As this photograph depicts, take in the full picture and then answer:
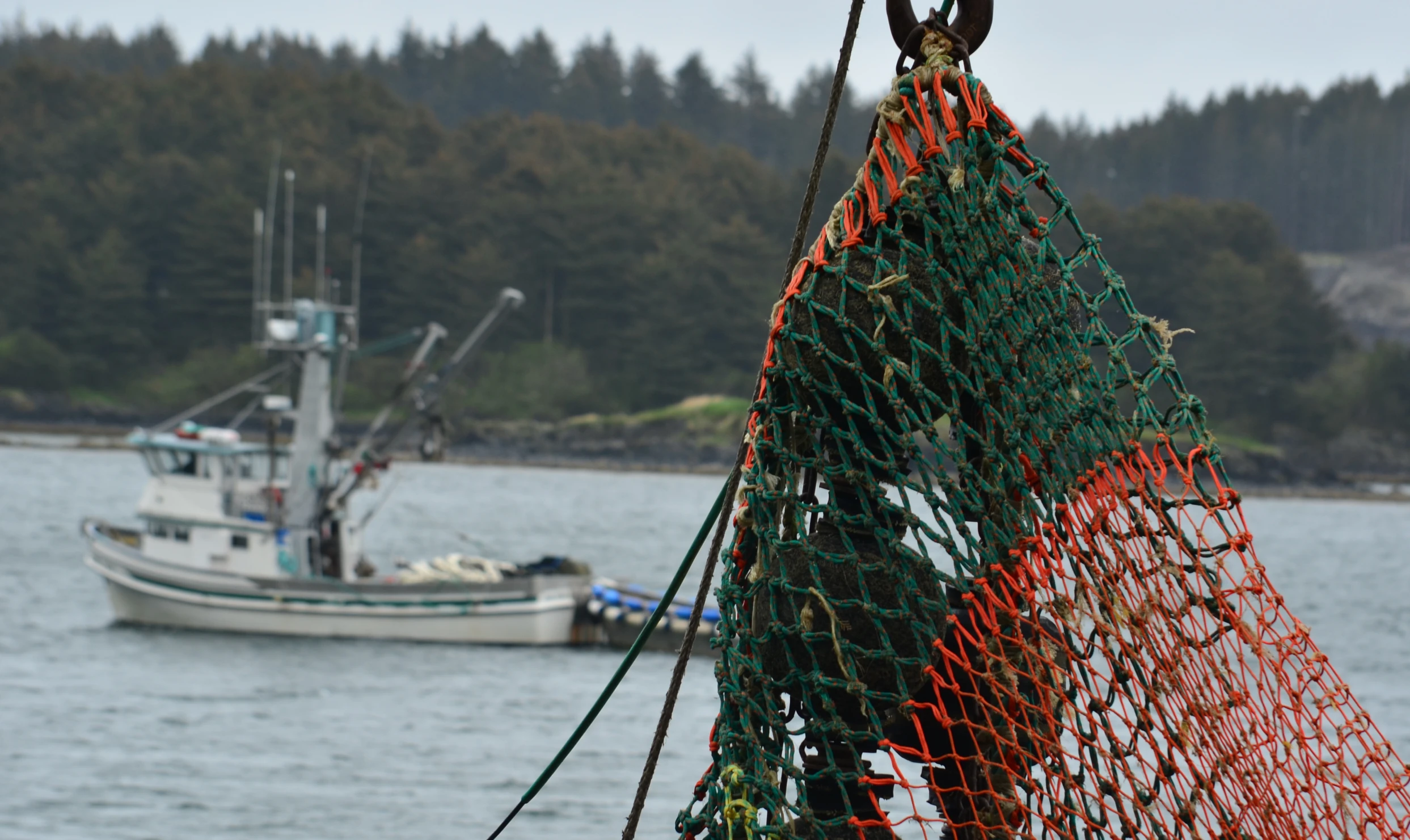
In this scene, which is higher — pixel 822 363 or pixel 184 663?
pixel 822 363

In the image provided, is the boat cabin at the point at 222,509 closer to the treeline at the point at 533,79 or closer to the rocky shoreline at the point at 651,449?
the rocky shoreline at the point at 651,449

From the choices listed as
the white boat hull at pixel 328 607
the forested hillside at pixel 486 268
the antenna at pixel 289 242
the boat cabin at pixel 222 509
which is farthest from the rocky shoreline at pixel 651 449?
the boat cabin at pixel 222 509

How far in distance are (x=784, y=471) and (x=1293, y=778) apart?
1.21 metres

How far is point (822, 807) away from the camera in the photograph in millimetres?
3311

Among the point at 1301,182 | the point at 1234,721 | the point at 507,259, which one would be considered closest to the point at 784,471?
the point at 1234,721

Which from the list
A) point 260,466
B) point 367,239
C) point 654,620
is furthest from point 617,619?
point 367,239

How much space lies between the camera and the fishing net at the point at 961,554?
3.22 meters

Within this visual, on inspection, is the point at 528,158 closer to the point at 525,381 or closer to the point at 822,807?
the point at 525,381

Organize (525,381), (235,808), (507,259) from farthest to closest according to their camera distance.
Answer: (507,259) → (525,381) → (235,808)

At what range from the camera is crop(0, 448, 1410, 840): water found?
2006 cm

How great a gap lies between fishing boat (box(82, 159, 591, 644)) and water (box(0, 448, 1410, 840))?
591 mm

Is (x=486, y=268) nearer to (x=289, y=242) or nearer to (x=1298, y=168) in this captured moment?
(x=289, y=242)

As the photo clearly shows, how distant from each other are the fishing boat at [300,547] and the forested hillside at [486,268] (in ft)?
241

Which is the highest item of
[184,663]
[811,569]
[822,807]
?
[811,569]
